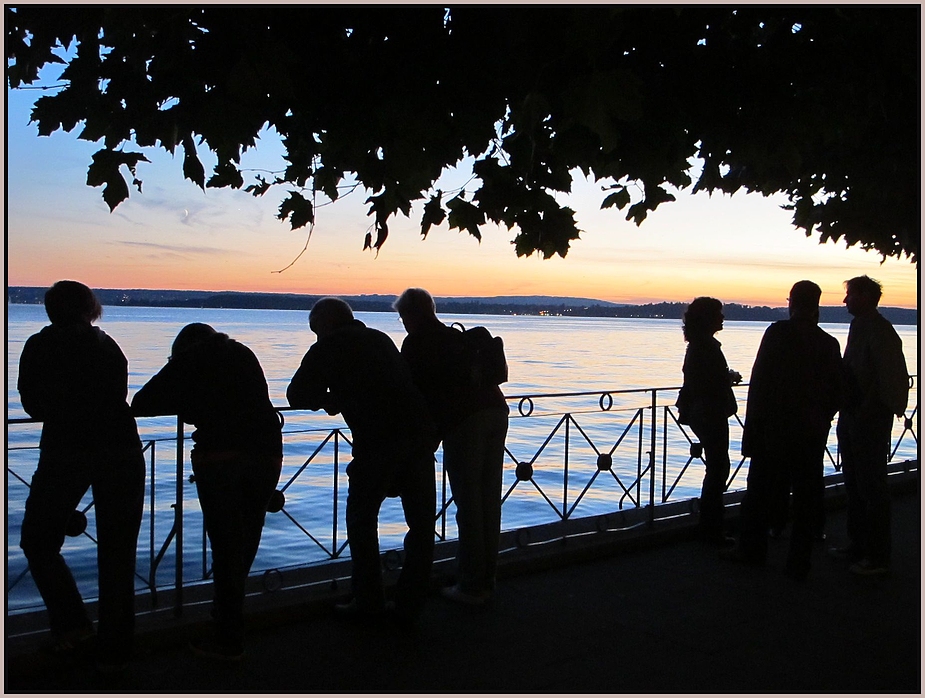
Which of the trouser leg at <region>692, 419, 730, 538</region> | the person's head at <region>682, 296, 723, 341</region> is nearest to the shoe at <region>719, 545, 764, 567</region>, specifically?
the trouser leg at <region>692, 419, 730, 538</region>

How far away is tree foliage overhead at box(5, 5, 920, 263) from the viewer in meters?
3.14

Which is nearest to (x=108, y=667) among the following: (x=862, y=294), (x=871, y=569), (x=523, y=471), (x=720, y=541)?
(x=523, y=471)

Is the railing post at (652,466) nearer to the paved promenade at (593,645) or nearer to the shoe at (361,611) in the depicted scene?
the paved promenade at (593,645)

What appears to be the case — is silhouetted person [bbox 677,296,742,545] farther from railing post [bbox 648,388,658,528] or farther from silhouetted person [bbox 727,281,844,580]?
silhouetted person [bbox 727,281,844,580]

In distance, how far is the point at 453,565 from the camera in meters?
5.14

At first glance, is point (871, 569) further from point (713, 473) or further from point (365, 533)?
point (365, 533)

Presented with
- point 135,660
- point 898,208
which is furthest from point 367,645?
point 898,208

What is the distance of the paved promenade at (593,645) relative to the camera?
354 centimetres

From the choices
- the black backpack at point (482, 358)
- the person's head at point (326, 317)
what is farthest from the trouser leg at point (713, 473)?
the person's head at point (326, 317)

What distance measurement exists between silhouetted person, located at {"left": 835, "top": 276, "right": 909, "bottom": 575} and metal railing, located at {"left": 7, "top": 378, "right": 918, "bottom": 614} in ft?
4.59

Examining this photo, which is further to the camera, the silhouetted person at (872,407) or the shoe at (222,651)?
the silhouetted person at (872,407)

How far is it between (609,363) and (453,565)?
42449 mm

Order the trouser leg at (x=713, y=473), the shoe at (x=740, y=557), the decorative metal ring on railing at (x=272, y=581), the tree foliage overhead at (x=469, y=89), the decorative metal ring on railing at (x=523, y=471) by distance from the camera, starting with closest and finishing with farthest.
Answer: the tree foliage overhead at (x=469, y=89) < the decorative metal ring on railing at (x=272, y=581) < the shoe at (x=740, y=557) < the trouser leg at (x=713, y=473) < the decorative metal ring on railing at (x=523, y=471)

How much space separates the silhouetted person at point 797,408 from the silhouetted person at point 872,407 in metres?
0.18
